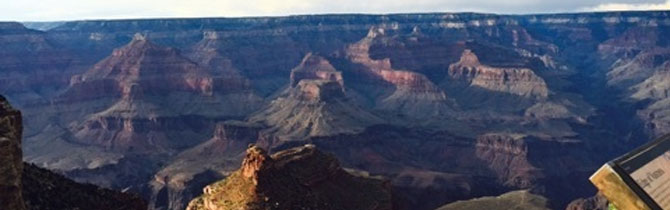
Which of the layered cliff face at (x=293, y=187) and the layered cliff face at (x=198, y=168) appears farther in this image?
the layered cliff face at (x=198, y=168)

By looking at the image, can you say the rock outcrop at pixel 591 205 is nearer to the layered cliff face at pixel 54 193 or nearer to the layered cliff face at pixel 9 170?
the layered cliff face at pixel 54 193

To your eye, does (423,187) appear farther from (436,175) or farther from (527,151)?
(527,151)

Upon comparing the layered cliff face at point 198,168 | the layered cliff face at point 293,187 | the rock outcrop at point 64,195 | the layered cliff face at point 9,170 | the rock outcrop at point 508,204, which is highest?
the layered cliff face at point 9,170

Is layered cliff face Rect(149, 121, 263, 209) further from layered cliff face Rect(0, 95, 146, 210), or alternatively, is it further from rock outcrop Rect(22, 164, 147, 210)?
layered cliff face Rect(0, 95, 146, 210)

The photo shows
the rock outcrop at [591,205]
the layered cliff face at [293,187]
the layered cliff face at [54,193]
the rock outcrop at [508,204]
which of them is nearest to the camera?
the layered cliff face at [54,193]

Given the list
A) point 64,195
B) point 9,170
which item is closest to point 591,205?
point 64,195

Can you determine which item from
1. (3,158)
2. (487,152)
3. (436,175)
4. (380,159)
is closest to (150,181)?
(380,159)

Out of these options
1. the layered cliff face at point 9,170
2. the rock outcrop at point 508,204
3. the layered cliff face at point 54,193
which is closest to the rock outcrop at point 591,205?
the rock outcrop at point 508,204

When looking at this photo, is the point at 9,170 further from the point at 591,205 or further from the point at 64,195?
the point at 591,205

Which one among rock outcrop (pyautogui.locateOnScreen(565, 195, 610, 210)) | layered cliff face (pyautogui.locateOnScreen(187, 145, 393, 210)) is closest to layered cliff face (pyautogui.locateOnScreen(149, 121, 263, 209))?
rock outcrop (pyautogui.locateOnScreen(565, 195, 610, 210))
